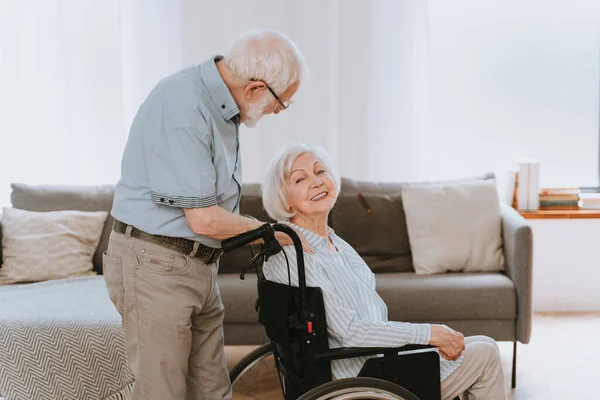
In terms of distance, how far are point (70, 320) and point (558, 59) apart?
10.1 ft

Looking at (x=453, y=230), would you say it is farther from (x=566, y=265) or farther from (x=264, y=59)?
(x=264, y=59)

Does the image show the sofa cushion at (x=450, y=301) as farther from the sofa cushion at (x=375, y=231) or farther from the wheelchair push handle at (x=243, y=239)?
the wheelchair push handle at (x=243, y=239)

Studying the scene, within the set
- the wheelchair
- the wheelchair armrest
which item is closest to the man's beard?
the wheelchair

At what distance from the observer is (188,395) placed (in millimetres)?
2283

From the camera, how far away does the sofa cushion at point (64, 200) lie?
369 centimetres

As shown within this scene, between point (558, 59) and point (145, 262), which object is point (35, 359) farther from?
point (558, 59)

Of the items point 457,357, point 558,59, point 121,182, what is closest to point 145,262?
point 121,182

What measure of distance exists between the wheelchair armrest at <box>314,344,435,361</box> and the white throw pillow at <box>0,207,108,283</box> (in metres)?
1.86

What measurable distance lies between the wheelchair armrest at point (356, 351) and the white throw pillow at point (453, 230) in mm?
1619

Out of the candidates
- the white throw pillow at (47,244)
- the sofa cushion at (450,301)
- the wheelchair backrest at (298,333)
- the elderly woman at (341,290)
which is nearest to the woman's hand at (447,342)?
the elderly woman at (341,290)

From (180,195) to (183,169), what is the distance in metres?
0.07

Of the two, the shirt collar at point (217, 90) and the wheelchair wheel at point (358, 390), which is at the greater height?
the shirt collar at point (217, 90)

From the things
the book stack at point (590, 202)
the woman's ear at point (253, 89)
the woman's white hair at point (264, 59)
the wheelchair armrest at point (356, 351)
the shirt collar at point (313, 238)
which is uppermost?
the woman's white hair at point (264, 59)

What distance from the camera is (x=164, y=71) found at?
172 inches
